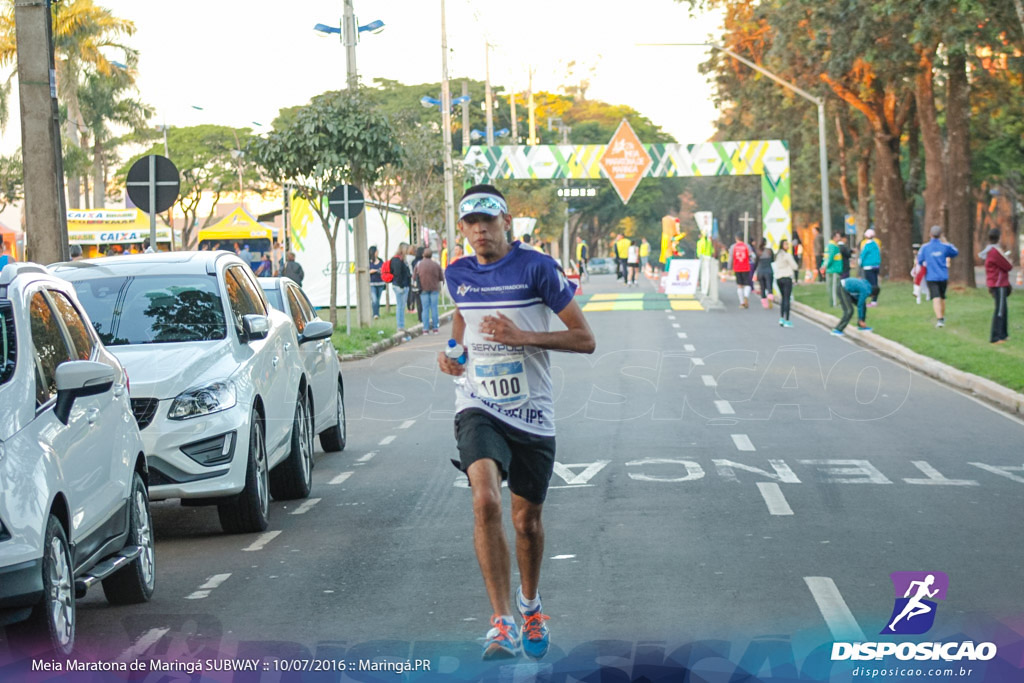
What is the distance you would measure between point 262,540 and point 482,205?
12.2 feet

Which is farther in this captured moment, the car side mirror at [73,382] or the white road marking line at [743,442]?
the white road marking line at [743,442]

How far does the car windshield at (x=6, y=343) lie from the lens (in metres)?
6.05

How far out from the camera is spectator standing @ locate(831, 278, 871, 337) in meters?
26.7

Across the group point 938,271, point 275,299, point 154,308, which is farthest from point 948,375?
point 154,308

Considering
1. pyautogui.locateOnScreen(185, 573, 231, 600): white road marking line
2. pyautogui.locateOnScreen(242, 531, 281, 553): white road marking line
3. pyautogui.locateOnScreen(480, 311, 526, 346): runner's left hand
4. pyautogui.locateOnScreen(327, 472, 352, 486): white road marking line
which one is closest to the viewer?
pyautogui.locateOnScreen(480, 311, 526, 346): runner's left hand

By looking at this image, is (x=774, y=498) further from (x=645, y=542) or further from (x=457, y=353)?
(x=457, y=353)

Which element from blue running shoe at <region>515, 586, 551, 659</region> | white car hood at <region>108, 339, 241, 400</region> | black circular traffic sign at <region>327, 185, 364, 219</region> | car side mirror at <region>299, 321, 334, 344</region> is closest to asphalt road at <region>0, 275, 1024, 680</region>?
blue running shoe at <region>515, 586, 551, 659</region>

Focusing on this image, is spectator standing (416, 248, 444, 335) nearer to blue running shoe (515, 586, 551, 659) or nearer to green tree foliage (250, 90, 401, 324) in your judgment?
green tree foliage (250, 90, 401, 324)

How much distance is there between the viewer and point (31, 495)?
17.9 ft

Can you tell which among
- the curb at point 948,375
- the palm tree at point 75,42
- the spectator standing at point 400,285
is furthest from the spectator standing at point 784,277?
the palm tree at point 75,42

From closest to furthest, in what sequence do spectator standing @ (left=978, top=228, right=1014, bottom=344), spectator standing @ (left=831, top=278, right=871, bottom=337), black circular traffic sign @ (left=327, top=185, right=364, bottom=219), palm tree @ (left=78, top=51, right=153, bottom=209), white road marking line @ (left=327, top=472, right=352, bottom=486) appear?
1. white road marking line @ (left=327, top=472, right=352, bottom=486)
2. spectator standing @ (left=978, top=228, right=1014, bottom=344)
3. black circular traffic sign @ (left=327, top=185, right=364, bottom=219)
4. spectator standing @ (left=831, top=278, right=871, bottom=337)
5. palm tree @ (left=78, top=51, right=153, bottom=209)

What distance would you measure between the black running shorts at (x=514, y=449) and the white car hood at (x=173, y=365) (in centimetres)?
323

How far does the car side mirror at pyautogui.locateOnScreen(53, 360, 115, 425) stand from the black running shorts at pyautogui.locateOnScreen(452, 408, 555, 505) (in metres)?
1.56

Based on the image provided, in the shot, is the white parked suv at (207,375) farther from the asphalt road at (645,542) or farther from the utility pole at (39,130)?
the utility pole at (39,130)
